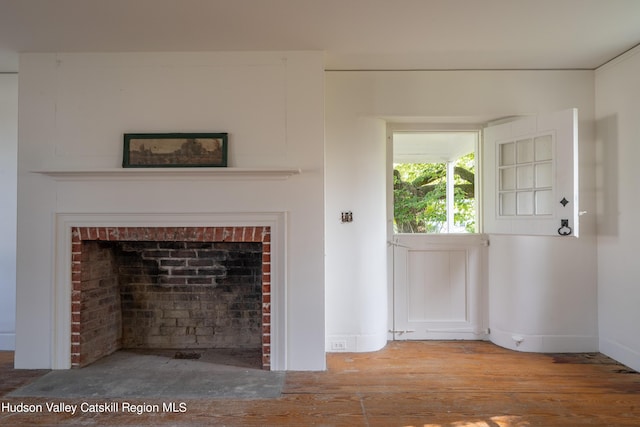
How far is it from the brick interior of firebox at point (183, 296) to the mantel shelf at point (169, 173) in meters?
0.71

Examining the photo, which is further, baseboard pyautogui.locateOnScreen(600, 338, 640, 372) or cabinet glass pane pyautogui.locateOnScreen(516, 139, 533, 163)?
cabinet glass pane pyautogui.locateOnScreen(516, 139, 533, 163)

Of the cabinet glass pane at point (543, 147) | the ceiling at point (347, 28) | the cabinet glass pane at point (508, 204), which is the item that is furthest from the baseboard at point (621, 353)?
the ceiling at point (347, 28)

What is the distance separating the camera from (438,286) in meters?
3.80

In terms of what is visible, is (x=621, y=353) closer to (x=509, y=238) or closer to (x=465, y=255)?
(x=509, y=238)

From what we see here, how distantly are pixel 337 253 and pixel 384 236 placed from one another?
0.50 meters

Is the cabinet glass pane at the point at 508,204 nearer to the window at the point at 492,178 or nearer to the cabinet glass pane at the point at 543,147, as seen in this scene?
the window at the point at 492,178

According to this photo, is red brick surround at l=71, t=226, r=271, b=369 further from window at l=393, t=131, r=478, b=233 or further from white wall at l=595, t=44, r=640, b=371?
white wall at l=595, t=44, r=640, b=371

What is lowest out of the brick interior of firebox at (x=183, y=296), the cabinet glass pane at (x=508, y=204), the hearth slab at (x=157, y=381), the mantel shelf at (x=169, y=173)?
the hearth slab at (x=157, y=381)

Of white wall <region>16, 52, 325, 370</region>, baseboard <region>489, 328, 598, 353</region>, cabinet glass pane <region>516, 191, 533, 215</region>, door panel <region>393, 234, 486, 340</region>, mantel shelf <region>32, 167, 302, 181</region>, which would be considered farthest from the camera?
door panel <region>393, 234, 486, 340</region>

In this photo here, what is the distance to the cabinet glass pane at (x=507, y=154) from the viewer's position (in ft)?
11.6

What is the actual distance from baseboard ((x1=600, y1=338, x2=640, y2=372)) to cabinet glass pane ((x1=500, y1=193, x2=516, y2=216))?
4.57ft

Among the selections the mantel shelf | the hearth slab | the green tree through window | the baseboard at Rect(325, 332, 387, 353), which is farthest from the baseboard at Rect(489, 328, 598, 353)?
the mantel shelf

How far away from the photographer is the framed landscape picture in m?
3.04

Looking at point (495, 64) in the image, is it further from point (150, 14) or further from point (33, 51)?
point (33, 51)
